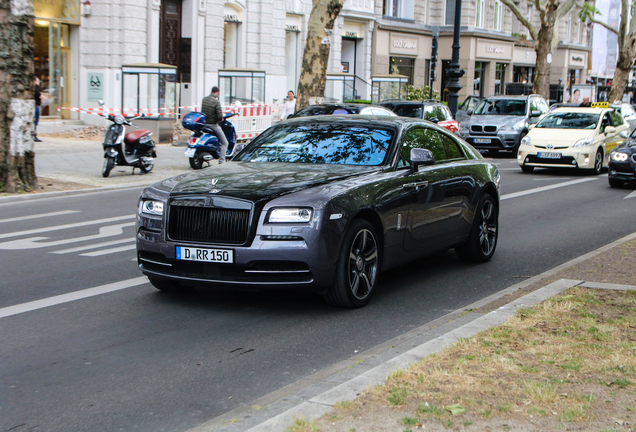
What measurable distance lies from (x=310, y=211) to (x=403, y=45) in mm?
41956

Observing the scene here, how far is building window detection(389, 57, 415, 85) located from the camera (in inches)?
1836

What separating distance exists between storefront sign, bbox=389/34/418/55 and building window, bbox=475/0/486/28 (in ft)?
21.7

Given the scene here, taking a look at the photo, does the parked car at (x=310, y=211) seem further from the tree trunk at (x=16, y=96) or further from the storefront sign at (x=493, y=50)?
the storefront sign at (x=493, y=50)

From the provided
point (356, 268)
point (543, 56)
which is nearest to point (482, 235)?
point (356, 268)

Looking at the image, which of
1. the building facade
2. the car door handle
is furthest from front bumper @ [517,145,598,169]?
the car door handle

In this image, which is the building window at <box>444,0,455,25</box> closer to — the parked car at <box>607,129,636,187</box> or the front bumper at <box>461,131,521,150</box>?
the front bumper at <box>461,131,521,150</box>

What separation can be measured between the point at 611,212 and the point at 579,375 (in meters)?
9.98

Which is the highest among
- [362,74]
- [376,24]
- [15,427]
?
[376,24]

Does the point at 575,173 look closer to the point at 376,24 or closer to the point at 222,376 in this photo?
the point at 222,376

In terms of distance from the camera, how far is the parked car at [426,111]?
2392cm

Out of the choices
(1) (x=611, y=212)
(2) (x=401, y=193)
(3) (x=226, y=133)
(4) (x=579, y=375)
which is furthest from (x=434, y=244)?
(3) (x=226, y=133)

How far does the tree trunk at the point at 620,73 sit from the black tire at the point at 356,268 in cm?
4067

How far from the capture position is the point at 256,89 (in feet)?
94.3

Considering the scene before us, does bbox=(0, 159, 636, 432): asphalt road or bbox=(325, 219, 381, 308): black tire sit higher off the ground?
bbox=(325, 219, 381, 308): black tire
